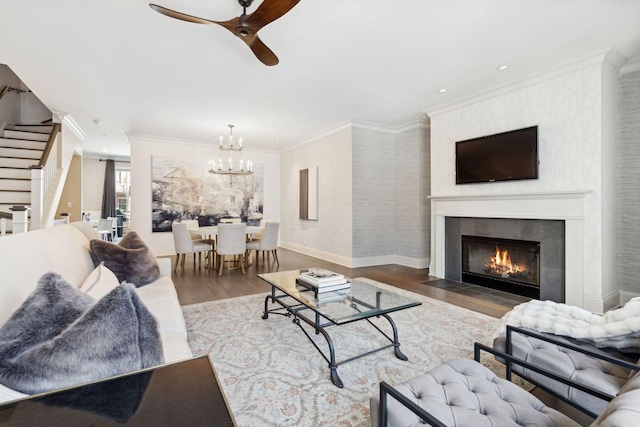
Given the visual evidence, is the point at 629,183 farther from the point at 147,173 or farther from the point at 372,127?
the point at 147,173

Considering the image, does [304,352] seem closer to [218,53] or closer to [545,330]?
[545,330]

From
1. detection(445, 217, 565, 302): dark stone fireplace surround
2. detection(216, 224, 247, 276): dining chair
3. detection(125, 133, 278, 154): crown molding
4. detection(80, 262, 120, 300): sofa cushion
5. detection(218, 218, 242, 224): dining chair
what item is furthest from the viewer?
Result: detection(218, 218, 242, 224): dining chair

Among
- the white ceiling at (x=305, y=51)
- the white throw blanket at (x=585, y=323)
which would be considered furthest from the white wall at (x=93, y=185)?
the white throw blanket at (x=585, y=323)

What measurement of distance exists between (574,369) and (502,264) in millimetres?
2985

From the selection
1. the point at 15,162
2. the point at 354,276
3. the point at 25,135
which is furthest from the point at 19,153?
the point at 354,276

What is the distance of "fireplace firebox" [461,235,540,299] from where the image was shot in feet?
12.4

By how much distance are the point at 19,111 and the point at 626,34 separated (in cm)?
1092

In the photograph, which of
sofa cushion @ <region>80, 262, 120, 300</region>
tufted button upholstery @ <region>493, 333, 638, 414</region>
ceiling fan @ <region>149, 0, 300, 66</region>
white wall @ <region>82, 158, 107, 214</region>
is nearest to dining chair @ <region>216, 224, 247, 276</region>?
sofa cushion @ <region>80, 262, 120, 300</region>

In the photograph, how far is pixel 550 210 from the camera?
3.48 meters

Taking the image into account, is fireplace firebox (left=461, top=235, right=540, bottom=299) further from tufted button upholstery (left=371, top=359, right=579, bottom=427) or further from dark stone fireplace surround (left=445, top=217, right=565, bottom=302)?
tufted button upholstery (left=371, top=359, right=579, bottom=427)

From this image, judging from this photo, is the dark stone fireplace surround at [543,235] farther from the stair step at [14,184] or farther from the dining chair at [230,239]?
the stair step at [14,184]

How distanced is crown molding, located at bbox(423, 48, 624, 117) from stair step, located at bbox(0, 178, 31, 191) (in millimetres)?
7204

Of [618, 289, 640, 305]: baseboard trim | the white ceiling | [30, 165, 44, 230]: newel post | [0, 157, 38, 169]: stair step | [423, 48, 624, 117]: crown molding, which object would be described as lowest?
[618, 289, 640, 305]: baseboard trim

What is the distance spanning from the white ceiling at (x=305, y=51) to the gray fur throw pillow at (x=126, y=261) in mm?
1956
